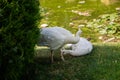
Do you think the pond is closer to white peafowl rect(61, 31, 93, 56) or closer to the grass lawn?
white peafowl rect(61, 31, 93, 56)

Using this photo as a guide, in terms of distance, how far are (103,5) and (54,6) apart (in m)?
1.45

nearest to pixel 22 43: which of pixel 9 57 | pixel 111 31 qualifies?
pixel 9 57

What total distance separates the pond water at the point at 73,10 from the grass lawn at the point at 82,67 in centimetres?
358

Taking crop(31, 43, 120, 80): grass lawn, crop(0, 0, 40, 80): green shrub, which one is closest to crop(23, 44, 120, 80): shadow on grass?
crop(31, 43, 120, 80): grass lawn

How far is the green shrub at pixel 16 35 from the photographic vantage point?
3.97 meters

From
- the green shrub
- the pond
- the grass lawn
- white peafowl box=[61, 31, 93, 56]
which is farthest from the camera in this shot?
the pond

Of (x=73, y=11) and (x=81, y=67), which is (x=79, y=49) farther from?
(x=73, y=11)

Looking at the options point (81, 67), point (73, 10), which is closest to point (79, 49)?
point (81, 67)

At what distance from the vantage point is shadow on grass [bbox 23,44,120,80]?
16.1 ft

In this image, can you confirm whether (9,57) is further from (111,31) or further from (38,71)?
(111,31)

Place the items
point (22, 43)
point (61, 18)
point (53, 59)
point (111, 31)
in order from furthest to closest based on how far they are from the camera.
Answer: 1. point (61, 18)
2. point (111, 31)
3. point (53, 59)
4. point (22, 43)

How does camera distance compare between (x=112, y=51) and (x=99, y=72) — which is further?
(x=112, y=51)

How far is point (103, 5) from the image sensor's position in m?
11.4

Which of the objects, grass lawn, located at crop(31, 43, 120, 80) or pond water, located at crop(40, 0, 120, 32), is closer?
grass lawn, located at crop(31, 43, 120, 80)
